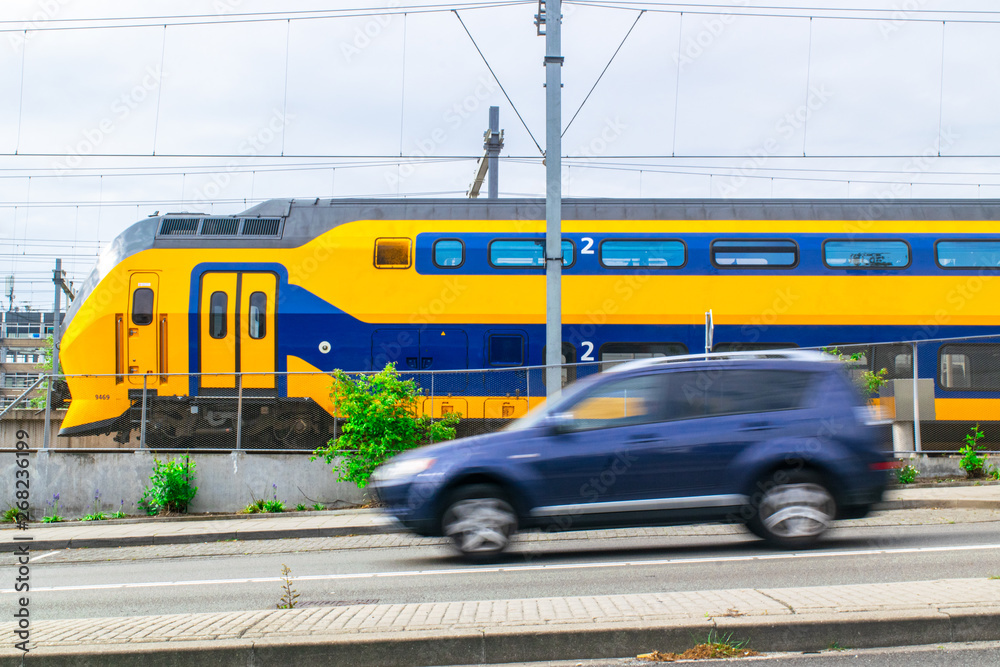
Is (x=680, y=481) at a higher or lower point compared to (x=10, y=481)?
higher

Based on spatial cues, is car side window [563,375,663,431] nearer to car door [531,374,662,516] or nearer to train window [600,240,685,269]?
car door [531,374,662,516]

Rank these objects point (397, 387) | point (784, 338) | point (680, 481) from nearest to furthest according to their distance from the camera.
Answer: point (680, 481) → point (397, 387) → point (784, 338)

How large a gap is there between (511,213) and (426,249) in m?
1.71

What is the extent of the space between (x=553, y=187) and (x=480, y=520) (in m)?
5.51

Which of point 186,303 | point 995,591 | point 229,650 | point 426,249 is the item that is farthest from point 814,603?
point 186,303

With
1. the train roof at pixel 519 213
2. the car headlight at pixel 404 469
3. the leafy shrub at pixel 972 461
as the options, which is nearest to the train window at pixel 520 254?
the train roof at pixel 519 213

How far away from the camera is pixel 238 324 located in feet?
49.5

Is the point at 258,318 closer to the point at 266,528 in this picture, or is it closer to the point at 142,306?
the point at 142,306

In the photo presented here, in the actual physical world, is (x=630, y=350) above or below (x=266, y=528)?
above

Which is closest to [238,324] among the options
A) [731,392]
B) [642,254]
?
[642,254]

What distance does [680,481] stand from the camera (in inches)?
291

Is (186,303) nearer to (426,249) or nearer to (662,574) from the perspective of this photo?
(426,249)

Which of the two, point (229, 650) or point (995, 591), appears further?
point (995, 591)

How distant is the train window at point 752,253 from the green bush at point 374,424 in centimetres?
598
